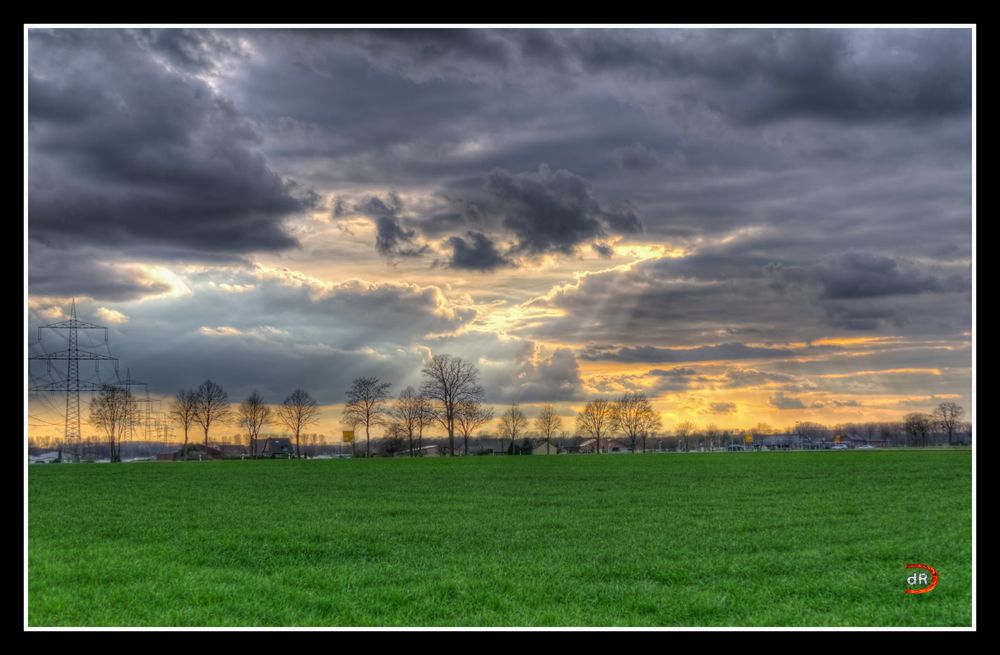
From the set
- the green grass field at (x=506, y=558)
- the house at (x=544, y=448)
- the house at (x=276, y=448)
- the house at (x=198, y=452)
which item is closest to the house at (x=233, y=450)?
the house at (x=198, y=452)

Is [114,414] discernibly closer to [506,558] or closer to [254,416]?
[254,416]

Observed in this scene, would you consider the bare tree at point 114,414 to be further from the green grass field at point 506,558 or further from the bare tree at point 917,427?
the bare tree at point 917,427

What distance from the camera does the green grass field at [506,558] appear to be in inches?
553

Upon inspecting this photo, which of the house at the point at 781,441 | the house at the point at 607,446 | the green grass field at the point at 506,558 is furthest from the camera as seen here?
the house at the point at 781,441

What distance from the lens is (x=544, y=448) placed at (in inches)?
4424

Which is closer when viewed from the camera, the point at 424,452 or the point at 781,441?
the point at 424,452

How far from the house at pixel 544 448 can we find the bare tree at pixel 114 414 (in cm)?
4858

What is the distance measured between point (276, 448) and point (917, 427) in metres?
83.5

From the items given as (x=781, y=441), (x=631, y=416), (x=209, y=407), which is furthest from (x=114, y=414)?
(x=781, y=441)

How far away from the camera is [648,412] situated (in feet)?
360

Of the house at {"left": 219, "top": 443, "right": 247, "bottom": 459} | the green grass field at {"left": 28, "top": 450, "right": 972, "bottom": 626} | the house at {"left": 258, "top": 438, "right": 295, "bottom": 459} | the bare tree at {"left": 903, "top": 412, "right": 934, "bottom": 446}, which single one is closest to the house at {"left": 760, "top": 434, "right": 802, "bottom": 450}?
the bare tree at {"left": 903, "top": 412, "right": 934, "bottom": 446}
